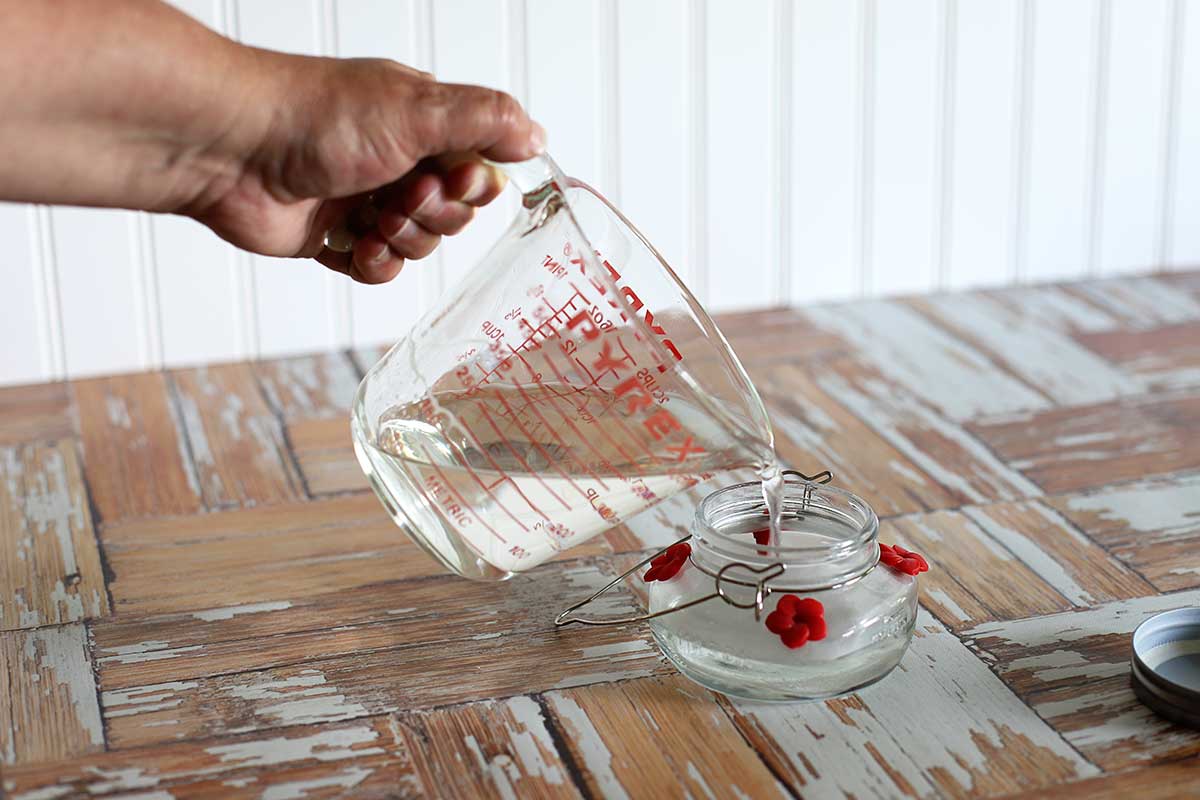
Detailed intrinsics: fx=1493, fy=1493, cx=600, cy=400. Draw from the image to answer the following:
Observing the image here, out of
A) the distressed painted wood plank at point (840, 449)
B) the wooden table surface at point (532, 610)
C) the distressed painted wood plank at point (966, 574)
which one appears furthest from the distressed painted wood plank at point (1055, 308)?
the distressed painted wood plank at point (966, 574)

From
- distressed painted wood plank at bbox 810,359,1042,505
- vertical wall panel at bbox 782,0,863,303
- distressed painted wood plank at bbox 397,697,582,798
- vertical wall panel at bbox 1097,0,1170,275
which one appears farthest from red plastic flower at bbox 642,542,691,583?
vertical wall panel at bbox 1097,0,1170,275

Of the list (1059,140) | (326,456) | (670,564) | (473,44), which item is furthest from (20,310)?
(1059,140)

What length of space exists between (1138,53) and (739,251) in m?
0.57

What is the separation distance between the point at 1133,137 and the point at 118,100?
4.81ft

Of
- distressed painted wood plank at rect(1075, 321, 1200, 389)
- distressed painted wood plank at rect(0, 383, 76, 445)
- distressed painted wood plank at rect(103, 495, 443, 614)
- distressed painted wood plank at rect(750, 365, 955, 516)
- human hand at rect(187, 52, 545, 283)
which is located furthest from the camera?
distressed painted wood plank at rect(1075, 321, 1200, 389)

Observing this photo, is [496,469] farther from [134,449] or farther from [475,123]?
[134,449]

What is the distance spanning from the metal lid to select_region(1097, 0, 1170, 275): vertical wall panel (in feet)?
3.55

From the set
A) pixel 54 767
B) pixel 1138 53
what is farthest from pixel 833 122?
pixel 54 767

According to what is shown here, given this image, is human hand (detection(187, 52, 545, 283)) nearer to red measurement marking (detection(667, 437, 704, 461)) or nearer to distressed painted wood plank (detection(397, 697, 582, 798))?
red measurement marking (detection(667, 437, 704, 461))

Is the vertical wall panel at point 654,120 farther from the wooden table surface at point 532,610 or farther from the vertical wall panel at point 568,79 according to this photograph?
the wooden table surface at point 532,610

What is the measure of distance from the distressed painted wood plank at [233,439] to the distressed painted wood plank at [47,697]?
0.25 m

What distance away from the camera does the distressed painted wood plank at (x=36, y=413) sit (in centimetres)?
144

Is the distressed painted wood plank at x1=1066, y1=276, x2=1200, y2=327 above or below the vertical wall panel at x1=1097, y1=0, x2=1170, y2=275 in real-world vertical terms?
below

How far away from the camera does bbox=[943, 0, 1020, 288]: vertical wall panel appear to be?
182 cm
